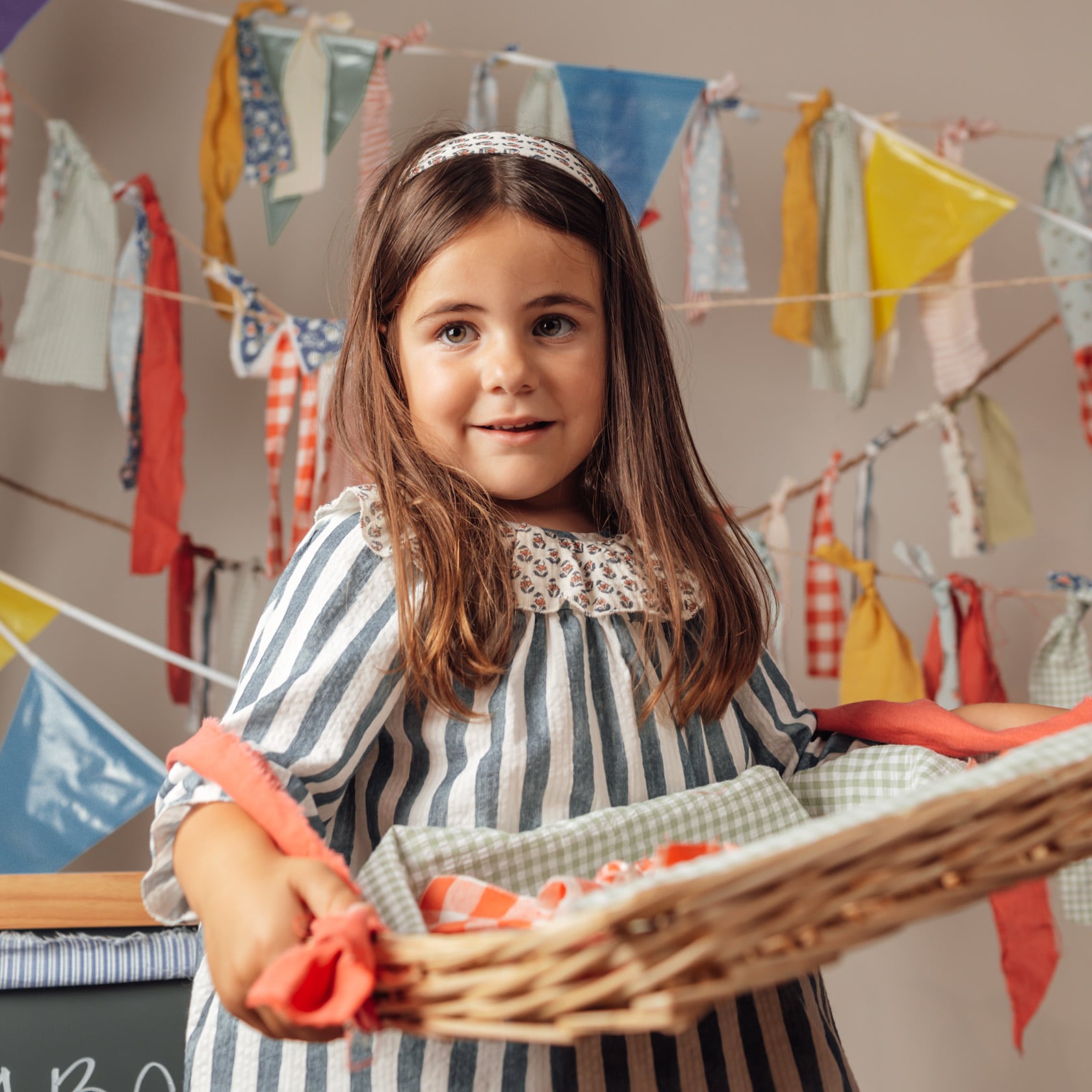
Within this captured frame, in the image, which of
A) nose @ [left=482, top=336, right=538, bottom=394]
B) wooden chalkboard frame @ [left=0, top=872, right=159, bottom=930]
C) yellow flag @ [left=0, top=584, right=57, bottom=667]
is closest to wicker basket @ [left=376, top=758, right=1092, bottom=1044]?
→ nose @ [left=482, top=336, right=538, bottom=394]

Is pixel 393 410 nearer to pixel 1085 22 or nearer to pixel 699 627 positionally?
pixel 699 627

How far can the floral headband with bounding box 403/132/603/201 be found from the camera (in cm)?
74

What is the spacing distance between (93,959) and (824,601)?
100 centimetres

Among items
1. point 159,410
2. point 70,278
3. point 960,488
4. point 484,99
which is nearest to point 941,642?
point 960,488

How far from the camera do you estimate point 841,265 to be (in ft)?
4.80

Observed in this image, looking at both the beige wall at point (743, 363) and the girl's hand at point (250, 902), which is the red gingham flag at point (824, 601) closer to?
the beige wall at point (743, 363)

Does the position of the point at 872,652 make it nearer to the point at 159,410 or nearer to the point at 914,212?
the point at 914,212

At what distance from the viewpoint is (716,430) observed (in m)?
1.84

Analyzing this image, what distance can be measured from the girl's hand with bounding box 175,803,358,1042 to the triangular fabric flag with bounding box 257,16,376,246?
110 centimetres

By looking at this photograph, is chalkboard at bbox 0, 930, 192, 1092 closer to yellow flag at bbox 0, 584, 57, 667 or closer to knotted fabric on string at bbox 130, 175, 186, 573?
yellow flag at bbox 0, 584, 57, 667

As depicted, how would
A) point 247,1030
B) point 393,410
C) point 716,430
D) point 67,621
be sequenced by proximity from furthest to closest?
point 716,430
point 67,621
point 393,410
point 247,1030

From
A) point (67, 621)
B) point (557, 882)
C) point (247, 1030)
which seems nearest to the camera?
point (557, 882)

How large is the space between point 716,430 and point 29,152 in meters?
1.19

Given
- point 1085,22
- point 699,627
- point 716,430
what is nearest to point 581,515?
point 699,627
